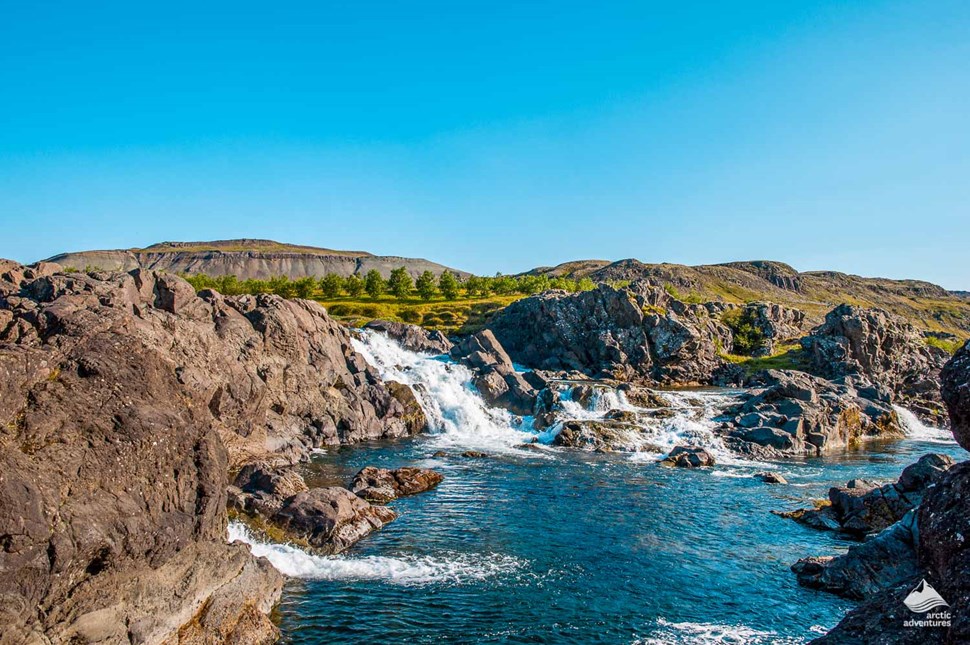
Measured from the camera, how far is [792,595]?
2766 centimetres

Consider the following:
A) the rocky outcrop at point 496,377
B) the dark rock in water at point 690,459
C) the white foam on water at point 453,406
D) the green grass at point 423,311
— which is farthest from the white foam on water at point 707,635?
the green grass at point 423,311

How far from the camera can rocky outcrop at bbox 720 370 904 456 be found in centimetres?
6450

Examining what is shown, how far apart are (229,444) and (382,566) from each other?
80.5 feet

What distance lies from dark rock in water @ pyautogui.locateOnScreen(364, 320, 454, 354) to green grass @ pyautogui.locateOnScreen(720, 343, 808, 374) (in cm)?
6286

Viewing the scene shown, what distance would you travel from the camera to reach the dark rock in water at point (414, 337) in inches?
4067

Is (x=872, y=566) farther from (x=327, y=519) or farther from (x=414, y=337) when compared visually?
(x=414, y=337)

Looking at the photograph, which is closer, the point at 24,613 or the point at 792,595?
the point at 24,613

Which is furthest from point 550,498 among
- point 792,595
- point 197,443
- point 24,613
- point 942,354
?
point 942,354

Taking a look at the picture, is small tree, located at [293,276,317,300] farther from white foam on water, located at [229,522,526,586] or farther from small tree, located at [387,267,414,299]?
white foam on water, located at [229,522,526,586]

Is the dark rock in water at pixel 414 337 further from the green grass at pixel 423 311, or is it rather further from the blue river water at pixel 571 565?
the blue river water at pixel 571 565

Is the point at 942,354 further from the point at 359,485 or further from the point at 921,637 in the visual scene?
the point at 921,637

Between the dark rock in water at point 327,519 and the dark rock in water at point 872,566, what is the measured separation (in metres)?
23.3

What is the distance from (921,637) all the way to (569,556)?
906 inches

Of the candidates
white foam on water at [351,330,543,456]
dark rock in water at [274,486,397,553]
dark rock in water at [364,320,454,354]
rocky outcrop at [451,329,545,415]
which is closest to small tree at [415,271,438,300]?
dark rock in water at [364,320,454,354]
